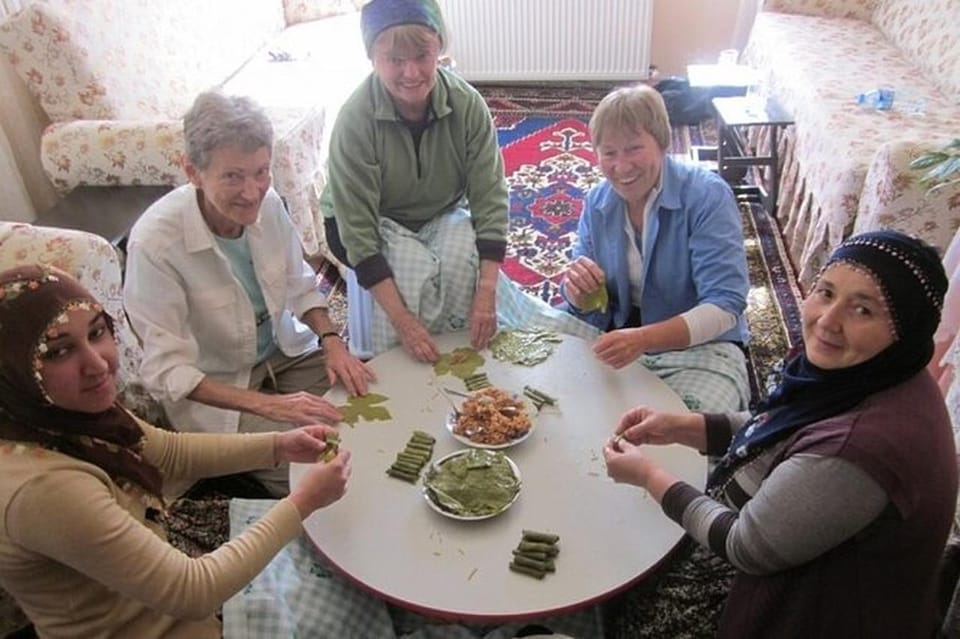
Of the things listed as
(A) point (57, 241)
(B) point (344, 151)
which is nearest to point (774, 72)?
(B) point (344, 151)

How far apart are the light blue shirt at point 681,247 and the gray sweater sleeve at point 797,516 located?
0.75 meters

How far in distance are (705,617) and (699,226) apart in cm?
93

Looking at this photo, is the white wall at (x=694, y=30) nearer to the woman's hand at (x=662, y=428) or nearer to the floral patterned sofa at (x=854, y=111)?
the floral patterned sofa at (x=854, y=111)

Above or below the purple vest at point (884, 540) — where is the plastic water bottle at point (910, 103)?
below

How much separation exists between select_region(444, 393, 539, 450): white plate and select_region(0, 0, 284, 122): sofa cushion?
82.3 inches

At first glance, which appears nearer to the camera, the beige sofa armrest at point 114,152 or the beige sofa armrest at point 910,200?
the beige sofa armrest at point 910,200

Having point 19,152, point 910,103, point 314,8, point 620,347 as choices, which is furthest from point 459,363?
point 314,8

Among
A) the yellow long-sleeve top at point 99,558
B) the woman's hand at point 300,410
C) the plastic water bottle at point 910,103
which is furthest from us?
the plastic water bottle at point 910,103

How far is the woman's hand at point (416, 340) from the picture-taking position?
1.82 m

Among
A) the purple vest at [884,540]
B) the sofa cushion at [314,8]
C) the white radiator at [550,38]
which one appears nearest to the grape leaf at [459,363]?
the purple vest at [884,540]

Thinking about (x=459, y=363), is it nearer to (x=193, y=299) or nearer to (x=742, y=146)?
(x=193, y=299)

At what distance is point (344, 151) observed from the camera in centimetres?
205

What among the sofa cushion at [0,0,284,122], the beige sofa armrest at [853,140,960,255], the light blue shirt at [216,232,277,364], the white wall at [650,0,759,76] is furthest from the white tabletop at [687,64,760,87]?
the light blue shirt at [216,232,277,364]

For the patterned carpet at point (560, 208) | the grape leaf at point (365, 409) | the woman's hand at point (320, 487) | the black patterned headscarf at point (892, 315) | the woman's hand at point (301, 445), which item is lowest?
the patterned carpet at point (560, 208)
